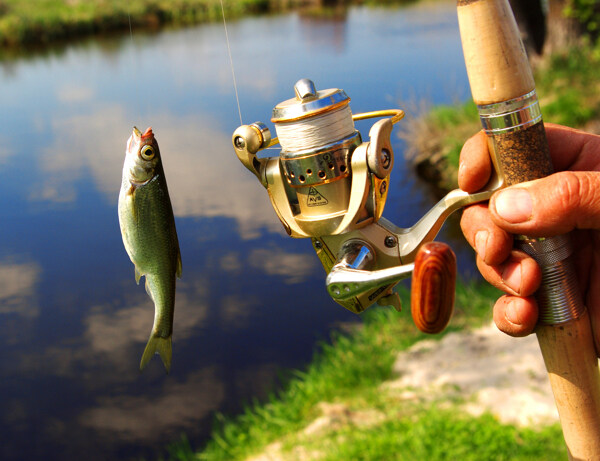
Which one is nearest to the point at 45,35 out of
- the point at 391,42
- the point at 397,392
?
the point at 391,42

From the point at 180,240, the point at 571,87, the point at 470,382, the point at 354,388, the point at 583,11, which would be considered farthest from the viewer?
the point at 180,240

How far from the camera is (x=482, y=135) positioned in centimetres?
157

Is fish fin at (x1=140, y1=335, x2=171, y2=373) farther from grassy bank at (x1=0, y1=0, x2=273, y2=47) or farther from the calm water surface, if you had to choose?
grassy bank at (x1=0, y1=0, x2=273, y2=47)

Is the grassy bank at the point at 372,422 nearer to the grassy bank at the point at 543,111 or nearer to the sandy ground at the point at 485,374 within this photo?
the sandy ground at the point at 485,374

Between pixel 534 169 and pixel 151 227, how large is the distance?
0.92 metres

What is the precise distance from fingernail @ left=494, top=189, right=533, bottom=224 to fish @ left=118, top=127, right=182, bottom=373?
0.79 meters

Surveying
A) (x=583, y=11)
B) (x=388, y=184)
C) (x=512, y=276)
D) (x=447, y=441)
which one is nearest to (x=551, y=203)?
(x=512, y=276)

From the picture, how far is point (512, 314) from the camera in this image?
4.91ft

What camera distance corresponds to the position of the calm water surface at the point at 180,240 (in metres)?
6.95

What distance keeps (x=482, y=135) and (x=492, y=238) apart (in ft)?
0.87

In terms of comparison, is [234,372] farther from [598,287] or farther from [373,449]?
[598,287]

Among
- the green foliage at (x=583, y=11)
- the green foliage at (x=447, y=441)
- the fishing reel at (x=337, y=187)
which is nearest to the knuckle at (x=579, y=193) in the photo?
the fishing reel at (x=337, y=187)

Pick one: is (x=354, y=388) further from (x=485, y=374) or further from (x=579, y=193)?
(x=579, y=193)

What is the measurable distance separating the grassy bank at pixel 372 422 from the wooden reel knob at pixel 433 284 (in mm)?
2583
